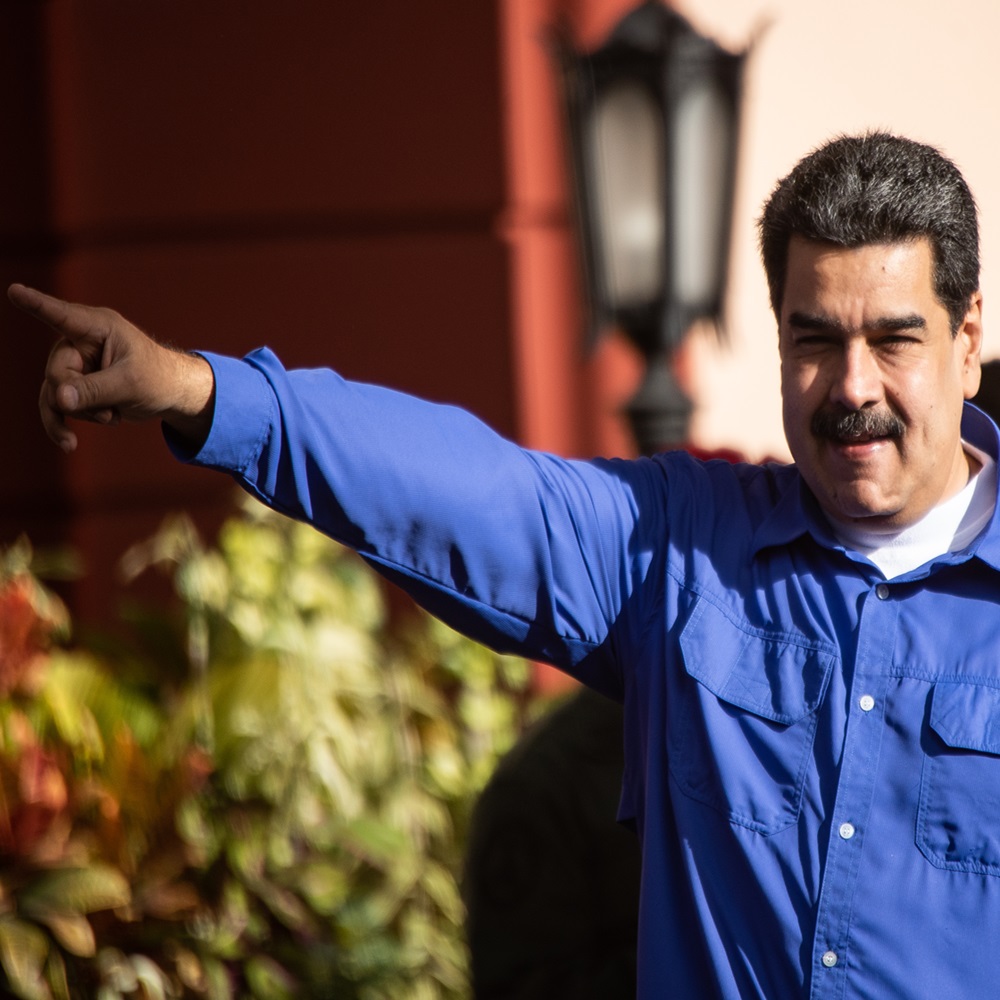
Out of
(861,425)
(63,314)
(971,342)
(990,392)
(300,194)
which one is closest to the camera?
(63,314)

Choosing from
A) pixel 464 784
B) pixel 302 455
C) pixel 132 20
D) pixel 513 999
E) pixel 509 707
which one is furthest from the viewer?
pixel 132 20

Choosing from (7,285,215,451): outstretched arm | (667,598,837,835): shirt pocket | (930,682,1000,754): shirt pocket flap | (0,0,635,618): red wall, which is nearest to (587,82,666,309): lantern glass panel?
(0,0,635,618): red wall

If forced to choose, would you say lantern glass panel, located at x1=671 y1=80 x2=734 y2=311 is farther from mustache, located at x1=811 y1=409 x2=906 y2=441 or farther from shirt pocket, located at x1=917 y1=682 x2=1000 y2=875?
shirt pocket, located at x1=917 y1=682 x2=1000 y2=875

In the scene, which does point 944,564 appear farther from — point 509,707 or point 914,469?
point 509,707

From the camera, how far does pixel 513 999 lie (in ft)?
8.34

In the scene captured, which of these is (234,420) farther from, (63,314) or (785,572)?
(785,572)

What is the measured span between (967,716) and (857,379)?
0.39 metres

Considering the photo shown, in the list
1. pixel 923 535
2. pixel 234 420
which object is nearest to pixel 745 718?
pixel 923 535

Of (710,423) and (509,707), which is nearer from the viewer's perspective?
(509,707)

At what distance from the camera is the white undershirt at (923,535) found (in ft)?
6.07

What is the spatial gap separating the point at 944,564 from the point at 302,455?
73cm

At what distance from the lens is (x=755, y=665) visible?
1807 mm

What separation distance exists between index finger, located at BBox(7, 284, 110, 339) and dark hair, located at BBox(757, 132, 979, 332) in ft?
2.64

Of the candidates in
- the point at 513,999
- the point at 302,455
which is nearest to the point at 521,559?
the point at 302,455
